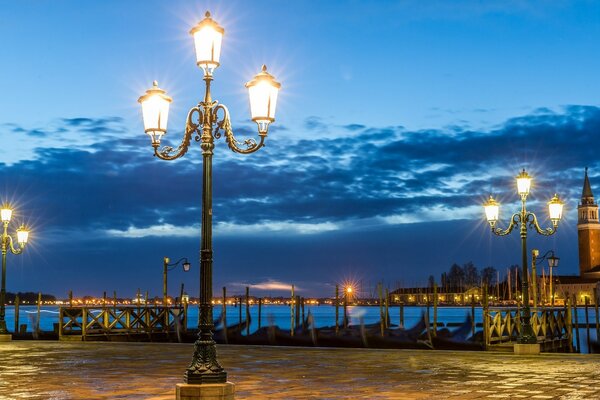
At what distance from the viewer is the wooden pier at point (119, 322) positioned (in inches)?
1166

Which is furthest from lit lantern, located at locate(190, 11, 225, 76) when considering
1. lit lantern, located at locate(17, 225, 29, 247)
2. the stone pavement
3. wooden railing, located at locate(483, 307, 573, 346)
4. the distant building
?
the distant building

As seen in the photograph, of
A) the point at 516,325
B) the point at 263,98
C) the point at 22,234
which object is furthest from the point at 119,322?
the point at 263,98

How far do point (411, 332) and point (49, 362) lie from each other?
73.3ft

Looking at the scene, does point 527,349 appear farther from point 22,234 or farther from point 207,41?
point 22,234

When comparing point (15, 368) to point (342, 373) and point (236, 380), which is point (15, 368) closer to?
point (236, 380)

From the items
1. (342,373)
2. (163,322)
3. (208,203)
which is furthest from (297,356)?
(163,322)

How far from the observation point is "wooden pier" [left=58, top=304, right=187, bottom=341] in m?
29.6

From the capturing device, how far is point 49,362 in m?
17.8

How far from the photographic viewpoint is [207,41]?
394 inches

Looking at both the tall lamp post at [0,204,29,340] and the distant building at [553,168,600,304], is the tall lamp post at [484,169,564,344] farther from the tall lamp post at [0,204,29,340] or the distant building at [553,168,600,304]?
the distant building at [553,168,600,304]

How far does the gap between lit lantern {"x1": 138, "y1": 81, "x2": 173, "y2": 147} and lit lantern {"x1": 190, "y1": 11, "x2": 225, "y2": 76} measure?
3.37ft

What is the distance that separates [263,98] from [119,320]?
23.7 meters

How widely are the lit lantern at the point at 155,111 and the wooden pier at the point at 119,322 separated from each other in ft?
62.1

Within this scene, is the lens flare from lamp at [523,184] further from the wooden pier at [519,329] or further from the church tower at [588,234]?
the church tower at [588,234]
